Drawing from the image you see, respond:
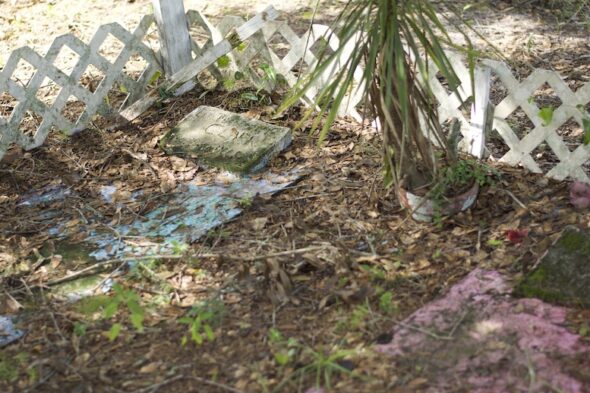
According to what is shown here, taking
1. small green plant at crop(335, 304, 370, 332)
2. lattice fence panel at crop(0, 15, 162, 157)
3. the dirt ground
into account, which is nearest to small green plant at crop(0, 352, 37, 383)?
the dirt ground

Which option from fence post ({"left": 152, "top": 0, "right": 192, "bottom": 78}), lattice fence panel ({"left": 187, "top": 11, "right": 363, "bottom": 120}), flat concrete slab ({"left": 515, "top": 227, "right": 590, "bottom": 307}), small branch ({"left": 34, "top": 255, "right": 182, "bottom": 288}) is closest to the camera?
flat concrete slab ({"left": 515, "top": 227, "right": 590, "bottom": 307})

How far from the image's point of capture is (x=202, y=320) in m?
3.08

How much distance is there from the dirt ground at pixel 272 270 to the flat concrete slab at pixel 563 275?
73 millimetres

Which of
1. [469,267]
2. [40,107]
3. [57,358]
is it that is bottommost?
[57,358]

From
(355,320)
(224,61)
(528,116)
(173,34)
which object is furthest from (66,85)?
(528,116)

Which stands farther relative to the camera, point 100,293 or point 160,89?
point 160,89

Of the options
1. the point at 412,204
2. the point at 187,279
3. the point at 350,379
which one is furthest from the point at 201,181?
the point at 350,379

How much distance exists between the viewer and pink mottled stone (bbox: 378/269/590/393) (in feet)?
8.46

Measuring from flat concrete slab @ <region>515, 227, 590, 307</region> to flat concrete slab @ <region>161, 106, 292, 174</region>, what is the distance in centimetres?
187

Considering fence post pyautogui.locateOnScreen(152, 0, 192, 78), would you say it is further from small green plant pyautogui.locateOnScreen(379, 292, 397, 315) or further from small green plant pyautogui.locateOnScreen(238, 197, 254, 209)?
small green plant pyautogui.locateOnScreen(379, 292, 397, 315)

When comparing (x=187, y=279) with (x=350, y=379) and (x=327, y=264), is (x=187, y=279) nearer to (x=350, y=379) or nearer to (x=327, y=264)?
(x=327, y=264)

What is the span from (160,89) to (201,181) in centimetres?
110

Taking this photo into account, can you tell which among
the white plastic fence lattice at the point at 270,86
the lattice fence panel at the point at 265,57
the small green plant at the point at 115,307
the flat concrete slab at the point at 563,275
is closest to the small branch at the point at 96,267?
the small green plant at the point at 115,307

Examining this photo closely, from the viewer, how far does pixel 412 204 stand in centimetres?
362
